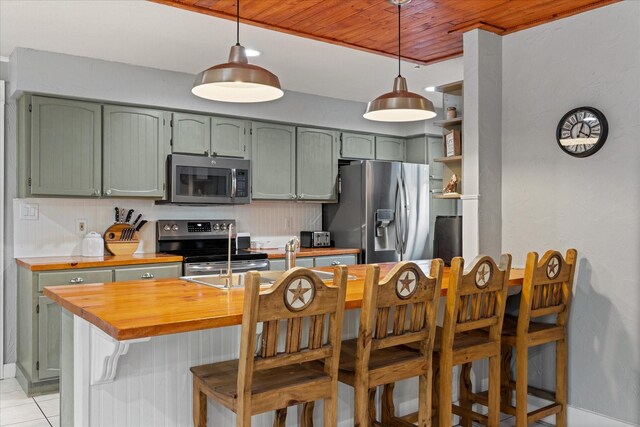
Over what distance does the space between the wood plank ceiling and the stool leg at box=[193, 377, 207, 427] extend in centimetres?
205

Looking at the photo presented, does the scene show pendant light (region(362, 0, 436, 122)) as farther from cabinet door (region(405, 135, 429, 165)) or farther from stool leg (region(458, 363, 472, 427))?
cabinet door (region(405, 135, 429, 165))

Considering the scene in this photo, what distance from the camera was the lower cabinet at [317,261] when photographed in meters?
4.91

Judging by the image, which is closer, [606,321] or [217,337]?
[217,337]

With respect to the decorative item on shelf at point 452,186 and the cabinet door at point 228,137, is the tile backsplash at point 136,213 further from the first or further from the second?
the decorative item on shelf at point 452,186

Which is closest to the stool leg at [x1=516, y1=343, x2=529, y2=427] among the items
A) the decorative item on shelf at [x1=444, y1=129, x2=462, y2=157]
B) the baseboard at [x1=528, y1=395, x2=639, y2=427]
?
the baseboard at [x1=528, y1=395, x2=639, y2=427]

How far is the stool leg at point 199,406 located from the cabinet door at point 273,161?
3.06 metres

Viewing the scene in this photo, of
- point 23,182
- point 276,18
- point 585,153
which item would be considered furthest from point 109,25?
point 585,153

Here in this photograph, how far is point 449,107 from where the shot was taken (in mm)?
3865

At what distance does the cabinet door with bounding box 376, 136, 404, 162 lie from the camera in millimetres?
6116

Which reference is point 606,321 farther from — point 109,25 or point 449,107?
point 109,25

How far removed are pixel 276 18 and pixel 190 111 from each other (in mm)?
1671

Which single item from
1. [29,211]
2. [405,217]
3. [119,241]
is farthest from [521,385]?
[29,211]

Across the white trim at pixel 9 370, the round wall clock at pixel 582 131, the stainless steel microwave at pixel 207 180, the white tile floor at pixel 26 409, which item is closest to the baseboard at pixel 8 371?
the white trim at pixel 9 370

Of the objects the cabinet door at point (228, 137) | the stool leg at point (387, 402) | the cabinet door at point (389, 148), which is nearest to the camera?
the stool leg at point (387, 402)
